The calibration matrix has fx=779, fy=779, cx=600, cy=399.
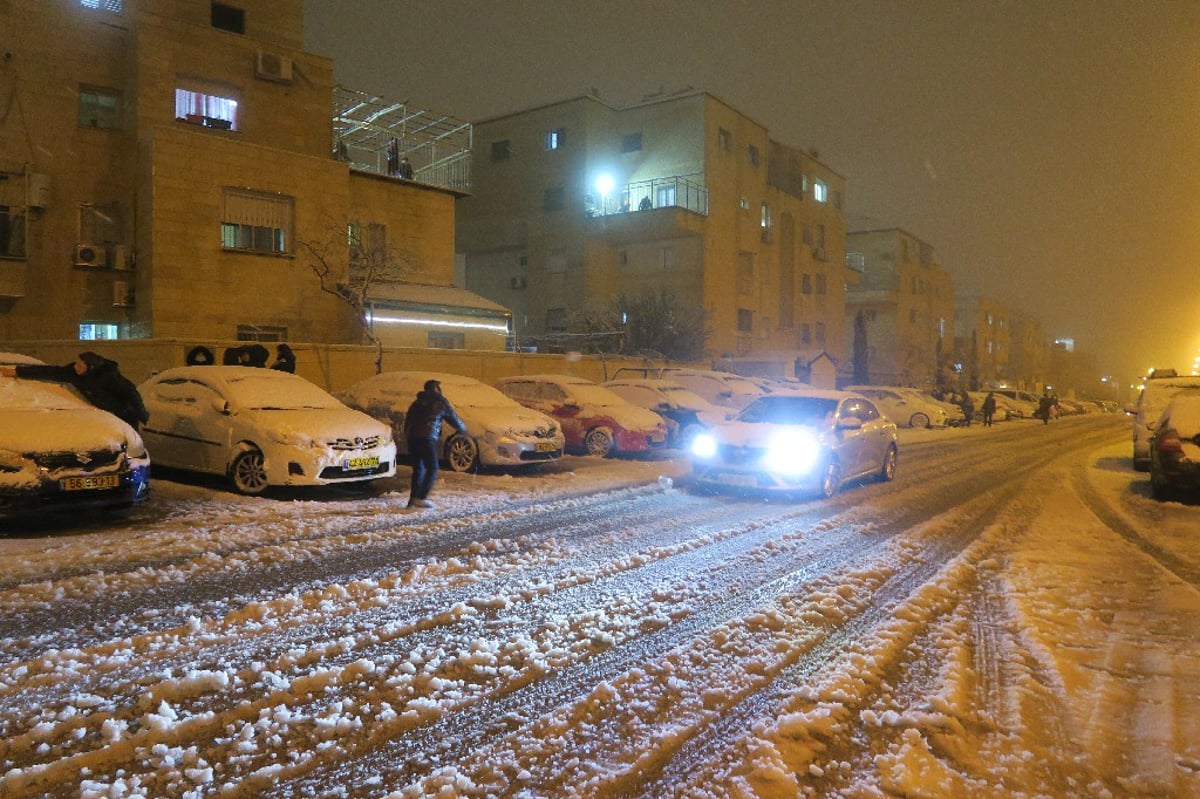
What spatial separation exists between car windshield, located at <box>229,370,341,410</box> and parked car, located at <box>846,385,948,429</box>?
24.4 meters

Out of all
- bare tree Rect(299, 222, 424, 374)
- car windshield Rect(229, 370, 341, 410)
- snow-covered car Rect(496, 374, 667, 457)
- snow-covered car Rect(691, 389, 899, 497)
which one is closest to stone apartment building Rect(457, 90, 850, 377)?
bare tree Rect(299, 222, 424, 374)

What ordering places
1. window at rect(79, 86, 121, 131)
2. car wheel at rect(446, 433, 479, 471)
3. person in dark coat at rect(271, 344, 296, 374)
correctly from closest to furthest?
1. car wheel at rect(446, 433, 479, 471)
2. person in dark coat at rect(271, 344, 296, 374)
3. window at rect(79, 86, 121, 131)

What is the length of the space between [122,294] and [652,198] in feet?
72.2

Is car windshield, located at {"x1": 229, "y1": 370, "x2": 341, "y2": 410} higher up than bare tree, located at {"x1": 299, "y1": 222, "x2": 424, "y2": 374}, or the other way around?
bare tree, located at {"x1": 299, "y1": 222, "x2": 424, "y2": 374}

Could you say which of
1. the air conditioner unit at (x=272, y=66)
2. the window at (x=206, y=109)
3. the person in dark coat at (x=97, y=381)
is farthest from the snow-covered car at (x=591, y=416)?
the air conditioner unit at (x=272, y=66)

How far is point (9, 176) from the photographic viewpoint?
19266 mm

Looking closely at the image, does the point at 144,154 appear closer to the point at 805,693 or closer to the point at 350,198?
the point at 350,198

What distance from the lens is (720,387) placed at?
69.6 ft

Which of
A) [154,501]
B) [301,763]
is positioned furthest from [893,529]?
[154,501]

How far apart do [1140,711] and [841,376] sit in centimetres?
4376

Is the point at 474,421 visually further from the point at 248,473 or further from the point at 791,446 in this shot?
the point at 791,446

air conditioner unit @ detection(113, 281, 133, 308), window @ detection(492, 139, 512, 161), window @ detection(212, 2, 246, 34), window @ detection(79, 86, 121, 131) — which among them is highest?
window @ detection(492, 139, 512, 161)

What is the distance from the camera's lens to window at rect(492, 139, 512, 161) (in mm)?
37719

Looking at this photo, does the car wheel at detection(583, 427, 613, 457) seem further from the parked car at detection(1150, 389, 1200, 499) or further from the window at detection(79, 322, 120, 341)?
the window at detection(79, 322, 120, 341)
